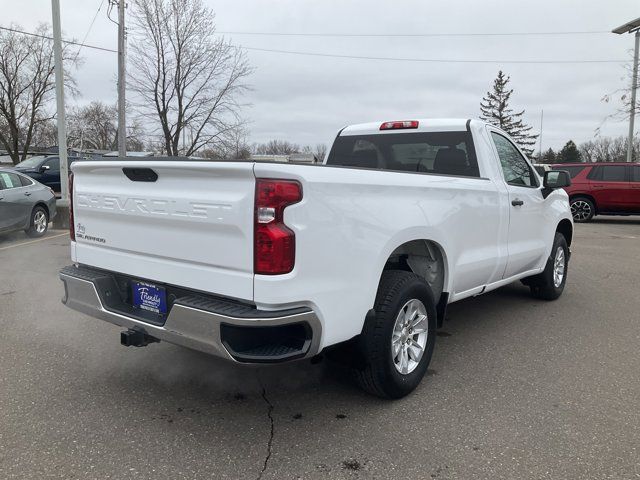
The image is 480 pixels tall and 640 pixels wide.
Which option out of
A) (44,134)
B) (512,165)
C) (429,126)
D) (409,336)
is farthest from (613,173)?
(44,134)

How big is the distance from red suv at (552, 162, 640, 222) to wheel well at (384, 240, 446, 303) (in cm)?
1283

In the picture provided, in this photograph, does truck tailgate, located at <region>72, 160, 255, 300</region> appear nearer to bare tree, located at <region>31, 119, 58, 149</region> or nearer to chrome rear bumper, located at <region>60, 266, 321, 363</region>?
chrome rear bumper, located at <region>60, 266, 321, 363</region>

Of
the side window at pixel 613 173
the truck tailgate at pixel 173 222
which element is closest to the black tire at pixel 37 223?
the truck tailgate at pixel 173 222

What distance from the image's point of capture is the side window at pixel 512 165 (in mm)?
4805

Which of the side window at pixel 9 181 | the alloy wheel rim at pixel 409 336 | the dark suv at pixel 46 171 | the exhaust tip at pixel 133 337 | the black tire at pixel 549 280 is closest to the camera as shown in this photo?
the exhaust tip at pixel 133 337

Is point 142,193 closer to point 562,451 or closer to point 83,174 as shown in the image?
point 83,174

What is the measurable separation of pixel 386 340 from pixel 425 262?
1.00 metres

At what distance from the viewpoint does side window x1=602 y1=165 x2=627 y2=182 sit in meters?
14.7

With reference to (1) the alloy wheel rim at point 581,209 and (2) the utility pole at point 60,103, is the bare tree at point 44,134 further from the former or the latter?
(1) the alloy wheel rim at point 581,209

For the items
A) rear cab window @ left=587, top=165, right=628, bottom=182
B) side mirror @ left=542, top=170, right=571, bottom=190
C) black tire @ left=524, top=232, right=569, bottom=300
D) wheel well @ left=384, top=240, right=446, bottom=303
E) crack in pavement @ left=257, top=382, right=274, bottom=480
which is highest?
rear cab window @ left=587, top=165, right=628, bottom=182

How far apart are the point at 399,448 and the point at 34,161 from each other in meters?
19.8

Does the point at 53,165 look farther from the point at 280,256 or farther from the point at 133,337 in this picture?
the point at 280,256

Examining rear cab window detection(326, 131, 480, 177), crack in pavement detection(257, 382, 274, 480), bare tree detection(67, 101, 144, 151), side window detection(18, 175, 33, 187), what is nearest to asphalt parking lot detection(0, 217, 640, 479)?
crack in pavement detection(257, 382, 274, 480)

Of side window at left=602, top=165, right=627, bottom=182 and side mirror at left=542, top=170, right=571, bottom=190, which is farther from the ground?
side window at left=602, top=165, right=627, bottom=182
